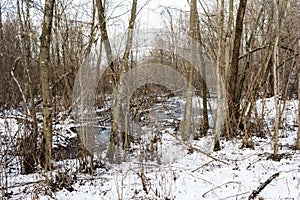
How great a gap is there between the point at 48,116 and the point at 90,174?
0.95 meters

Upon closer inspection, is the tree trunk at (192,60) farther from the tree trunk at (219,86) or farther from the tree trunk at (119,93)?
the tree trunk at (119,93)

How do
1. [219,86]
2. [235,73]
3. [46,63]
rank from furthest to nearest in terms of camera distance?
[235,73] < [219,86] < [46,63]

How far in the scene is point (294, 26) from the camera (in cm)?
1048

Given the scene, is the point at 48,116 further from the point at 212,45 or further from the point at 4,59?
the point at 4,59

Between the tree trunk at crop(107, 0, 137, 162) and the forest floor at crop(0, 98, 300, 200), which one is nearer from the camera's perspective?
the forest floor at crop(0, 98, 300, 200)

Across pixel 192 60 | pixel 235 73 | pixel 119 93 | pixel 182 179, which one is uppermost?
pixel 192 60

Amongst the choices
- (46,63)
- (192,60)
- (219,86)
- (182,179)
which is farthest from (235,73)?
(46,63)

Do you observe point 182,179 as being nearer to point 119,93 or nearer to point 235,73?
point 119,93

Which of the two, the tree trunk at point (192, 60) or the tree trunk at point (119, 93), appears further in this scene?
the tree trunk at point (192, 60)

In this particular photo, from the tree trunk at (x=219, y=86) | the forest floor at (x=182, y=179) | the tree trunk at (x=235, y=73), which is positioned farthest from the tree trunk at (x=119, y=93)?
the tree trunk at (x=235, y=73)

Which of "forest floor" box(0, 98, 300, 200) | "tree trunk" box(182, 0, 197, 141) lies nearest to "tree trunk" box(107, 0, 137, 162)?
"forest floor" box(0, 98, 300, 200)

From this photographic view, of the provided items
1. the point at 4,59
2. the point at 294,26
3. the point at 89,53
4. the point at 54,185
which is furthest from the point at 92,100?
the point at 4,59

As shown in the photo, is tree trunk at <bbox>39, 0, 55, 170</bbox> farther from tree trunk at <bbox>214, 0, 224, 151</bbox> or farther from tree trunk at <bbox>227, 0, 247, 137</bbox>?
tree trunk at <bbox>227, 0, 247, 137</bbox>

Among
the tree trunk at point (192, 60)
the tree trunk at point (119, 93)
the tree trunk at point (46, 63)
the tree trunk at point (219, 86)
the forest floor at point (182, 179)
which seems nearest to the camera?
the forest floor at point (182, 179)
